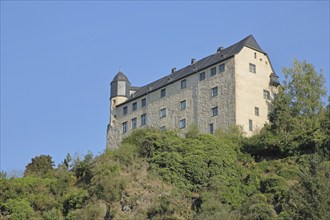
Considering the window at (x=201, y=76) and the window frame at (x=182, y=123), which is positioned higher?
the window at (x=201, y=76)

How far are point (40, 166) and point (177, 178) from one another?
1426 cm

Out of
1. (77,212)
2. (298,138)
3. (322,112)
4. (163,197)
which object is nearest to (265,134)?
(298,138)

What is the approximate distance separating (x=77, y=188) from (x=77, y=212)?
5.18m

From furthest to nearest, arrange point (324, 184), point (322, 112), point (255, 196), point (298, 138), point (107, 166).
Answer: point (322, 112) → point (298, 138) → point (107, 166) → point (255, 196) → point (324, 184)

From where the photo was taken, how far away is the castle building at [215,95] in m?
60.7

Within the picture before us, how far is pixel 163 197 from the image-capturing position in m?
43.8

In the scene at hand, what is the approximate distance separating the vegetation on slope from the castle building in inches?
182

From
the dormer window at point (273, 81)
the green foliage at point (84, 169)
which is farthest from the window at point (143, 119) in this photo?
the green foliage at point (84, 169)

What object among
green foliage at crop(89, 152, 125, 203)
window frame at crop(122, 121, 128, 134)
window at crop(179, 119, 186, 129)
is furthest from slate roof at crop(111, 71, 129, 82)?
green foliage at crop(89, 152, 125, 203)

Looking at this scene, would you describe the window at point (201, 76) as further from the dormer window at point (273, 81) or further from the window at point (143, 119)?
the window at point (143, 119)

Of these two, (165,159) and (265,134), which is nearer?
(165,159)

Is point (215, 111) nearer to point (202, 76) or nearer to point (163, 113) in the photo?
point (202, 76)

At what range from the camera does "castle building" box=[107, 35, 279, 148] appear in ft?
199

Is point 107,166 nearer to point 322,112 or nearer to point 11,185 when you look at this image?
point 11,185
